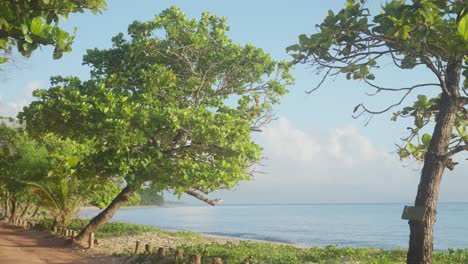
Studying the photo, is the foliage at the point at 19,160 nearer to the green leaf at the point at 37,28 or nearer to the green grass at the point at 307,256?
the green grass at the point at 307,256

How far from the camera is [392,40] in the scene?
25.2 ft

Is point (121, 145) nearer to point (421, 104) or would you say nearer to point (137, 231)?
point (421, 104)

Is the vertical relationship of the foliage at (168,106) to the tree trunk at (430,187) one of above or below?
above

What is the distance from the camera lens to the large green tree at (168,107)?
14648mm

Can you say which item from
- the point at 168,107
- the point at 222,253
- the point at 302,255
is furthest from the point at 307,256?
the point at 168,107

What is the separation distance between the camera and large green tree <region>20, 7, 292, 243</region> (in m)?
14.6

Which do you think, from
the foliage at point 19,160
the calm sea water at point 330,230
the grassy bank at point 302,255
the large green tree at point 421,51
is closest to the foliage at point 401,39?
the large green tree at point 421,51

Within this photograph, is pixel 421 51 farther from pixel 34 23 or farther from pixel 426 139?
pixel 34 23

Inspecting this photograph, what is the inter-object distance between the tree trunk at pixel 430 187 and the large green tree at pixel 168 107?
773 centimetres

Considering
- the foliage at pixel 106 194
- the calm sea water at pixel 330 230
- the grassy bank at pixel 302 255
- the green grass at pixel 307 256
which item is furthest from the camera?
the calm sea water at pixel 330 230

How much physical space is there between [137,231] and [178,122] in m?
14.7

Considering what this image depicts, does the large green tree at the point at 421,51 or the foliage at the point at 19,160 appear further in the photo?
the foliage at the point at 19,160

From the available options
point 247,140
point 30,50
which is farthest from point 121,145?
point 30,50

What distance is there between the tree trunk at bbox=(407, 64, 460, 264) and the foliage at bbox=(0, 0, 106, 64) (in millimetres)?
5900
